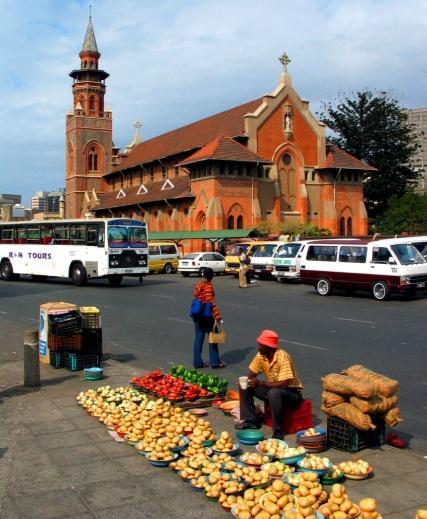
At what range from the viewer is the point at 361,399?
6152 mm

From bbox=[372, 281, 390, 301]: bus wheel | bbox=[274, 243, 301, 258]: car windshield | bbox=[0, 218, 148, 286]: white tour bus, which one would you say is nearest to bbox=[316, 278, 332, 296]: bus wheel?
bbox=[372, 281, 390, 301]: bus wheel

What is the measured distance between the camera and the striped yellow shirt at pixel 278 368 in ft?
22.4

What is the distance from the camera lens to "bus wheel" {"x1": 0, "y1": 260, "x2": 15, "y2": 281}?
33531mm

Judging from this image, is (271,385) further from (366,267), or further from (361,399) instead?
(366,267)

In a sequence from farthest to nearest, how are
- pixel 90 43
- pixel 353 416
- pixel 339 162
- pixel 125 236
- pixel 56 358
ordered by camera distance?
pixel 90 43
pixel 339 162
pixel 125 236
pixel 56 358
pixel 353 416

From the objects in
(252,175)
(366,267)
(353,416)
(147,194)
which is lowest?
(353,416)

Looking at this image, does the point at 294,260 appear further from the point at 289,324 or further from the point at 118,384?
the point at 118,384

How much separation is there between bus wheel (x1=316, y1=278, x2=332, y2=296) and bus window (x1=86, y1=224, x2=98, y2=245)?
10.2 meters

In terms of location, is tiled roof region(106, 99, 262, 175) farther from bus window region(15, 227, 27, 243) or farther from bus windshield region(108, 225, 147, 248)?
bus windshield region(108, 225, 147, 248)

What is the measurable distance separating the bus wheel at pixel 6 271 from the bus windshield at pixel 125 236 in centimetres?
913

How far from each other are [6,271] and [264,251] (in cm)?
1446

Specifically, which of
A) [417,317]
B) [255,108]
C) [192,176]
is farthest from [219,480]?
[255,108]

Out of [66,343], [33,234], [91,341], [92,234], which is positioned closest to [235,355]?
[91,341]

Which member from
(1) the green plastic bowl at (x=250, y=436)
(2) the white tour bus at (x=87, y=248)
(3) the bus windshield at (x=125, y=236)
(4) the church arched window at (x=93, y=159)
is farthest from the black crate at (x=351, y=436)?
(4) the church arched window at (x=93, y=159)
